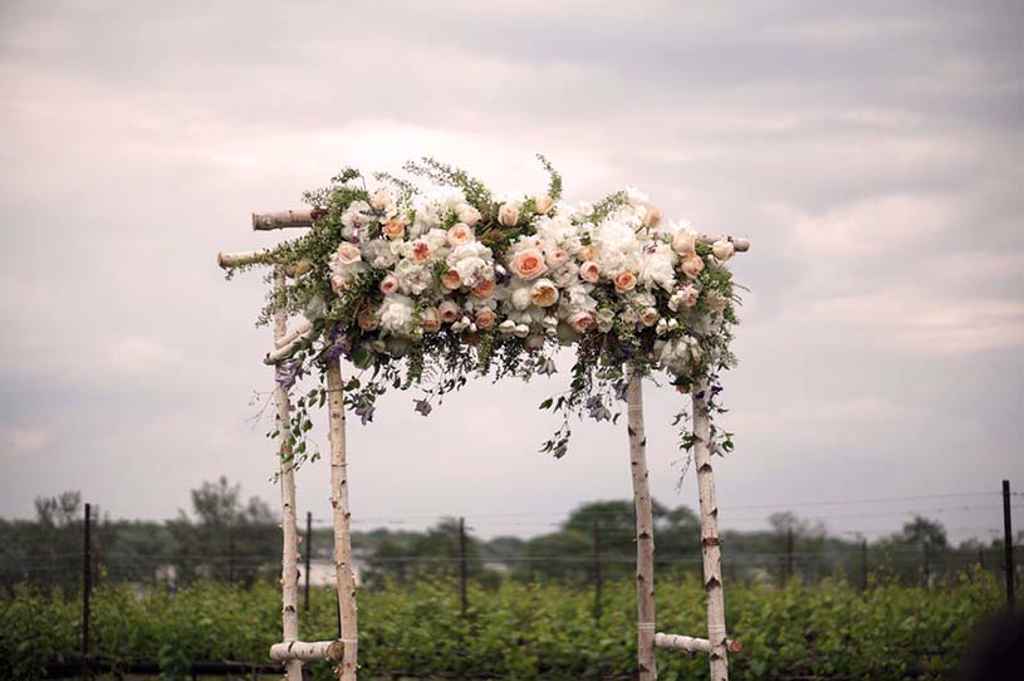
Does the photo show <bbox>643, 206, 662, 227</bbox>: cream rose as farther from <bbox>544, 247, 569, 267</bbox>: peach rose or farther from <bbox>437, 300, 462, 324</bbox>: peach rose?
<bbox>437, 300, 462, 324</bbox>: peach rose

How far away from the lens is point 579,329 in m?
6.09

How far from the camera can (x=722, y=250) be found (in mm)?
6402

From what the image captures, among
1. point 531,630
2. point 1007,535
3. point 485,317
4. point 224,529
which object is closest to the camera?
point 485,317

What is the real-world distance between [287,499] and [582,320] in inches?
61.4

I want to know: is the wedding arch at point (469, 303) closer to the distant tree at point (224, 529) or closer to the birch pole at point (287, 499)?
the birch pole at point (287, 499)

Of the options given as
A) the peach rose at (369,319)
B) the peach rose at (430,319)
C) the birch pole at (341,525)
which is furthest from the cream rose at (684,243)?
the birch pole at (341,525)

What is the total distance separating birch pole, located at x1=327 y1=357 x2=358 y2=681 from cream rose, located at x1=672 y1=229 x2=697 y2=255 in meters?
1.61

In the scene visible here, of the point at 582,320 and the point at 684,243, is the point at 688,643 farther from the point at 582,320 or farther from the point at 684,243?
the point at 684,243

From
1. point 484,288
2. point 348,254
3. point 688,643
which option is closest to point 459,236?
point 484,288

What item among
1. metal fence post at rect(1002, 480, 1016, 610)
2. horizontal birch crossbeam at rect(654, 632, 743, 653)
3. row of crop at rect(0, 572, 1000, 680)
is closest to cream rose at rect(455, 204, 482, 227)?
horizontal birch crossbeam at rect(654, 632, 743, 653)

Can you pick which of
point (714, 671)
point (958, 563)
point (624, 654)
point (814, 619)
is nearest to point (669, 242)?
point (714, 671)

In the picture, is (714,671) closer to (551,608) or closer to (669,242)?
(669,242)

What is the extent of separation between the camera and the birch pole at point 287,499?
611 cm

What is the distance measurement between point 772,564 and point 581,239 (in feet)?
42.3
